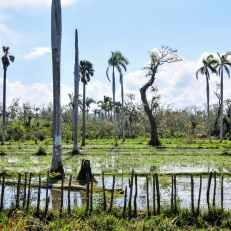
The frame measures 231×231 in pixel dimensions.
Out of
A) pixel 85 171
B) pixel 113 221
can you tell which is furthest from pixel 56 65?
pixel 113 221

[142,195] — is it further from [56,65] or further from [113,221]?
[56,65]

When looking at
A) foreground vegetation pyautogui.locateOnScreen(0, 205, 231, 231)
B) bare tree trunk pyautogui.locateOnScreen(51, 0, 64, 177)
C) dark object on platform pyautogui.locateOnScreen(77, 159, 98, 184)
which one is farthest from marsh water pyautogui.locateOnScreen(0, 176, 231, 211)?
bare tree trunk pyautogui.locateOnScreen(51, 0, 64, 177)

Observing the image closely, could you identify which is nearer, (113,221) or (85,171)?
(113,221)

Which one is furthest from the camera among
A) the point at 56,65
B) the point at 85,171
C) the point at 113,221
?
the point at 56,65

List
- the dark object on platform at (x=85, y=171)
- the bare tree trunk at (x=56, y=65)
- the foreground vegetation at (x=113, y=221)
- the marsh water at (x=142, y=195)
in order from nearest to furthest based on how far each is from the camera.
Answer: the foreground vegetation at (x=113, y=221) < the marsh water at (x=142, y=195) < the dark object on platform at (x=85, y=171) < the bare tree trunk at (x=56, y=65)

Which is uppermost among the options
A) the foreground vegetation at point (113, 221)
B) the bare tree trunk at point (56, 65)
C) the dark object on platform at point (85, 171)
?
the bare tree trunk at point (56, 65)

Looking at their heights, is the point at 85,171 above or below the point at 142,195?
above

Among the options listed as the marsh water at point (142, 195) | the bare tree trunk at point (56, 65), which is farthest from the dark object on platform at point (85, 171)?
the bare tree trunk at point (56, 65)

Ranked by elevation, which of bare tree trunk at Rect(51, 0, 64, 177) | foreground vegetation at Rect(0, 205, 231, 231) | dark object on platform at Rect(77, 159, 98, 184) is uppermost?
bare tree trunk at Rect(51, 0, 64, 177)

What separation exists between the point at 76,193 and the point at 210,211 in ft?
15.8

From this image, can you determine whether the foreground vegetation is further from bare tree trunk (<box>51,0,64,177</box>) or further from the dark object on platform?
bare tree trunk (<box>51,0,64,177</box>)

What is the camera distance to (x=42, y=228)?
7.60 meters

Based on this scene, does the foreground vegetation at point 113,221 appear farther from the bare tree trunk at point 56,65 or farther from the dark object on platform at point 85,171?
the bare tree trunk at point 56,65

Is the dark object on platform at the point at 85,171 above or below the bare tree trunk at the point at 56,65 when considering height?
below
